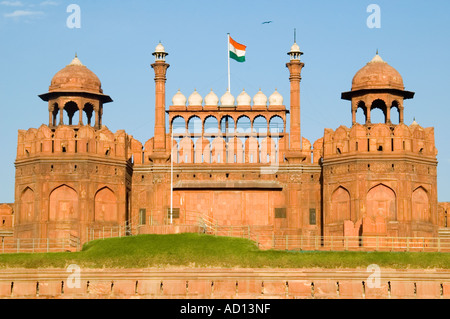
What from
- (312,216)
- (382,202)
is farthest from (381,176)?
(312,216)

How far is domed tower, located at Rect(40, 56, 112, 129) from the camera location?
82875 mm

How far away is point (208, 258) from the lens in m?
70.4

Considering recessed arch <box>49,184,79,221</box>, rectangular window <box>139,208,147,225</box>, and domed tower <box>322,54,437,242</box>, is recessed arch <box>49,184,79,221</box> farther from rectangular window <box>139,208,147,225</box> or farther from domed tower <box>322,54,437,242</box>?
domed tower <box>322,54,437,242</box>

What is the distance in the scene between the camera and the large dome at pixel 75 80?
273 feet

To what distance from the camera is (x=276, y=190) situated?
8219 cm

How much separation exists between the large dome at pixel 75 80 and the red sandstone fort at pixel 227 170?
71mm

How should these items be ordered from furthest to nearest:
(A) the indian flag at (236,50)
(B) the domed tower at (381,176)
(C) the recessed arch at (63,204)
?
(A) the indian flag at (236,50)
(C) the recessed arch at (63,204)
(B) the domed tower at (381,176)

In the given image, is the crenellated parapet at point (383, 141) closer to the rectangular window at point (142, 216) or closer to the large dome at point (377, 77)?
the large dome at point (377, 77)

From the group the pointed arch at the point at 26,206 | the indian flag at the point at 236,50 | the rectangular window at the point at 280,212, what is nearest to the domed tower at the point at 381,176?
the rectangular window at the point at 280,212

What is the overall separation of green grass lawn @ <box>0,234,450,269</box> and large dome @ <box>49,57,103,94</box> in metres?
15.2

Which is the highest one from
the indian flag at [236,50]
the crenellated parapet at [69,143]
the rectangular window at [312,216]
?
the indian flag at [236,50]

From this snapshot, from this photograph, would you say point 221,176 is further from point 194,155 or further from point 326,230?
point 326,230
